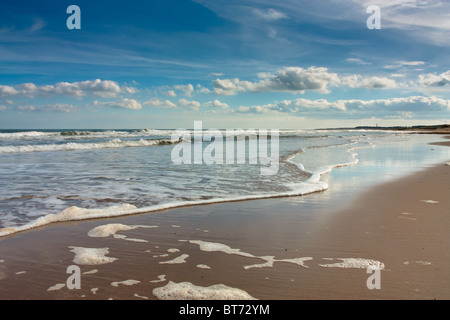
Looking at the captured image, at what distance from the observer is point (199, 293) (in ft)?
9.92

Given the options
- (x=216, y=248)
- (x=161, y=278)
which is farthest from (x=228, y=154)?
(x=161, y=278)

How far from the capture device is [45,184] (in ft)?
28.4

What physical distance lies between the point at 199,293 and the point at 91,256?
166 centimetres

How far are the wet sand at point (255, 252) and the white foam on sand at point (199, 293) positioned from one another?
87 millimetres

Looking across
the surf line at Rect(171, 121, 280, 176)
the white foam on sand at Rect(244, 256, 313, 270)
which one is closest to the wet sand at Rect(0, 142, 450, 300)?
the white foam on sand at Rect(244, 256, 313, 270)

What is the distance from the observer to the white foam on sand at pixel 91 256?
148 inches

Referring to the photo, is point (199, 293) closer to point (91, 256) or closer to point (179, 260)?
point (179, 260)

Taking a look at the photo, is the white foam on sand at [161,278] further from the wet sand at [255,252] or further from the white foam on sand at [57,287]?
the white foam on sand at [57,287]

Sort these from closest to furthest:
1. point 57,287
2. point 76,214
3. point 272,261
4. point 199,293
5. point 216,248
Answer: point 199,293, point 57,287, point 272,261, point 216,248, point 76,214

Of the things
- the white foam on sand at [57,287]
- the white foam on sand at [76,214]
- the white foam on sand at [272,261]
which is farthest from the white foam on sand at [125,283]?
the white foam on sand at [76,214]

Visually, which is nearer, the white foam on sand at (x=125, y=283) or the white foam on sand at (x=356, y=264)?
the white foam on sand at (x=125, y=283)

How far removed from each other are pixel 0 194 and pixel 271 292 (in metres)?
7.12
